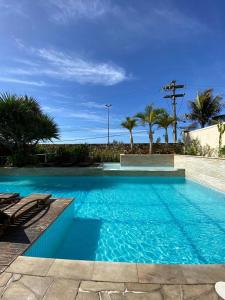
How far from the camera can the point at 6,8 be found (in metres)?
7.22

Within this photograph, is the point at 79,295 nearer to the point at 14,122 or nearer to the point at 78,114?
the point at 14,122

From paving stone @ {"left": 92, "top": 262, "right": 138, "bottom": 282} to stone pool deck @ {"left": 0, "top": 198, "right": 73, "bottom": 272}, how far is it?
115 centimetres

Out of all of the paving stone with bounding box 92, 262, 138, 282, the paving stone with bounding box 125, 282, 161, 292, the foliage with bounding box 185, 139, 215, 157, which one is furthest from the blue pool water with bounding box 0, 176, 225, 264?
the foliage with bounding box 185, 139, 215, 157

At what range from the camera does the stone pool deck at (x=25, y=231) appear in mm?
2824

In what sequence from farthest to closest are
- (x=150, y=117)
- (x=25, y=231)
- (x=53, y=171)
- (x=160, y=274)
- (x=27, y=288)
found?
(x=150, y=117), (x=53, y=171), (x=25, y=231), (x=160, y=274), (x=27, y=288)

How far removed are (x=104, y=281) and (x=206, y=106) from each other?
69.3 feet

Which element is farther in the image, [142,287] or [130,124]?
[130,124]

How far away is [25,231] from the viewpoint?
3576mm

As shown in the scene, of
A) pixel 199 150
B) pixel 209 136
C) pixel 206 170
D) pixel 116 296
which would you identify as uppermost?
pixel 209 136

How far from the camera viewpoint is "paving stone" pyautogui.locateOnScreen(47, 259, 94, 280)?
2.35m

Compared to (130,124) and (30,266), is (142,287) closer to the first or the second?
(30,266)

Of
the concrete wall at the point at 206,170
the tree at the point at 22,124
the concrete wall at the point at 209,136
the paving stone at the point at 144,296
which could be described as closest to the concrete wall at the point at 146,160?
the concrete wall at the point at 209,136

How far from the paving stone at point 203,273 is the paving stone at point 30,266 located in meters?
1.66

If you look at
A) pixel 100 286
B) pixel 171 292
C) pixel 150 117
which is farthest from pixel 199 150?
pixel 100 286
